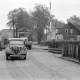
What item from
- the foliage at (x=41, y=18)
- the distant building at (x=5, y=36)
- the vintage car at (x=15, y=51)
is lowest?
the vintage car at (x=15, y=51)

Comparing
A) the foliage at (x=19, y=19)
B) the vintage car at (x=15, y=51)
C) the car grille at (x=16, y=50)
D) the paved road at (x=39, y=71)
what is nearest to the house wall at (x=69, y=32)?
the foliage at (x=19, y=19)

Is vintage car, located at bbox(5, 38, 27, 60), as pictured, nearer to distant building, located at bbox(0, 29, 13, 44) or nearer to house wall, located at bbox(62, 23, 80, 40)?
distant building, located at bbox(0, 29, 13, 44)

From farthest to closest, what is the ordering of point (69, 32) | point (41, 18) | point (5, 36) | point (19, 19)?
point (19, 19) → point (41, 18) → point (69, 32) → point (5, 36)

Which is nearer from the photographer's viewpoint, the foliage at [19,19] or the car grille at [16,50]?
the car grille at [16,50]

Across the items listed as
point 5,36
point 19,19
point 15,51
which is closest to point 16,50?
point 15,51

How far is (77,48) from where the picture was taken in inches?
987

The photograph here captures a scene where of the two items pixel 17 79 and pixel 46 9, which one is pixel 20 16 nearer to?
pixel 46 9

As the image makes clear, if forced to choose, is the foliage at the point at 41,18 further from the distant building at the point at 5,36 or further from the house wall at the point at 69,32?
the distant building at the point at 5,36

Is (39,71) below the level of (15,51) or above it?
below

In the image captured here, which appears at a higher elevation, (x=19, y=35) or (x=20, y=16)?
(x=20, y=16)

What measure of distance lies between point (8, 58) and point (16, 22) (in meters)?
79.1

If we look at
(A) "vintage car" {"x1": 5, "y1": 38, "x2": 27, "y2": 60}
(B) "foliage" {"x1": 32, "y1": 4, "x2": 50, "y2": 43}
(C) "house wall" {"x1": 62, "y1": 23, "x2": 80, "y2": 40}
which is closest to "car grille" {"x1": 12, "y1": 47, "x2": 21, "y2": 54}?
(A) "vintage car" {"x1": 5, "y1": 38, "x2": 27, "y2": 60}

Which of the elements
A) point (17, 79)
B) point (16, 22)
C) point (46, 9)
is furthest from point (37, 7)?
point (17, 79)

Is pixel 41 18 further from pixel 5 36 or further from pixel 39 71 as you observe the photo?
pixel 39 71
